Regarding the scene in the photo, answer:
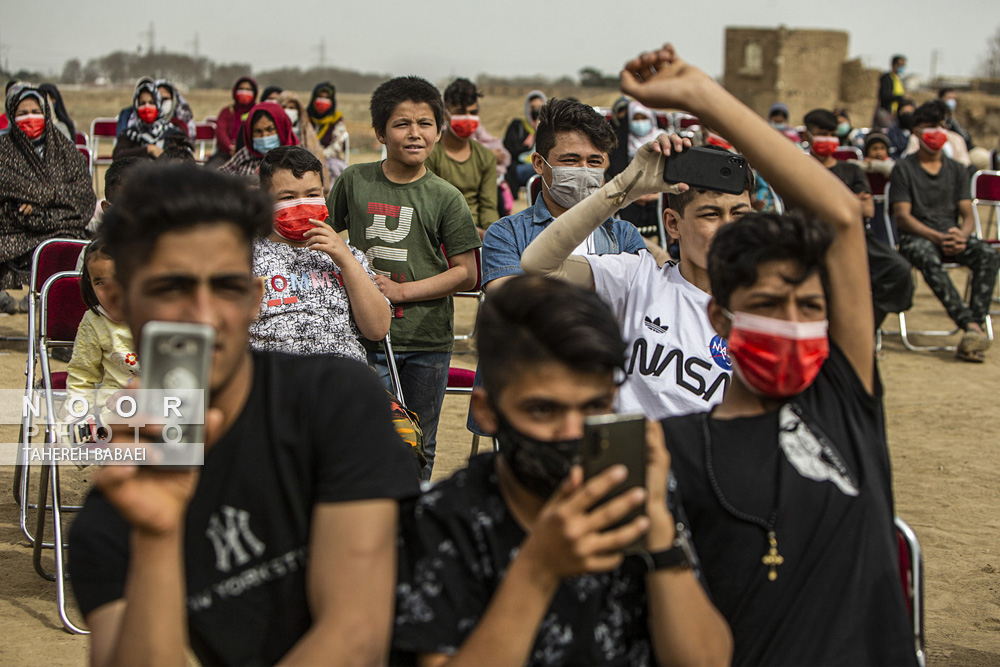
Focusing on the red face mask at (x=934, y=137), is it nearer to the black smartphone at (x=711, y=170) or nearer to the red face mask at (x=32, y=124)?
the black smartphone at (x=711, y=170)

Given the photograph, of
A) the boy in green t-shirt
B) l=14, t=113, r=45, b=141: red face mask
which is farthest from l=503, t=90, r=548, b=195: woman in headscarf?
the boy in green t-shirt

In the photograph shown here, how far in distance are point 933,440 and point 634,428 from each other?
230 inches

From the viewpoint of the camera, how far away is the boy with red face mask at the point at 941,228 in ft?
29.0

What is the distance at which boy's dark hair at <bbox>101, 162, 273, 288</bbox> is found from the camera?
1618 mm

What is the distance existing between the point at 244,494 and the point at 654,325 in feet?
5.08

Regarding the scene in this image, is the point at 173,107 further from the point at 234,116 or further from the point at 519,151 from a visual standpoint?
the point at 519,151

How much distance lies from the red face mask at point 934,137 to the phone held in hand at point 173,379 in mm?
9042

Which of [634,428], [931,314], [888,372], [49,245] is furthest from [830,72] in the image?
[634,428]

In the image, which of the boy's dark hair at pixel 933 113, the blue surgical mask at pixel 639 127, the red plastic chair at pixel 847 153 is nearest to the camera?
the boy's dark hair at pixel 933 113

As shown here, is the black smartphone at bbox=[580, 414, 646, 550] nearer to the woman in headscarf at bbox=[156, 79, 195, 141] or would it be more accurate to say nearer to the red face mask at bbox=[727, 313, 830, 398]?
the red face mask at bbox=[727, 313, 830, 398]

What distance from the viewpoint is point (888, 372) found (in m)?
8.41

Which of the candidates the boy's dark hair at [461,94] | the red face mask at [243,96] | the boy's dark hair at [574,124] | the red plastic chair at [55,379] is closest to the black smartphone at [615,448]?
the boy's dark hair at [574,124]

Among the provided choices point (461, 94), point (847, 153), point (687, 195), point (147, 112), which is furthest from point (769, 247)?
point (847, 153)

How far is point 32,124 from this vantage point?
7.67m
